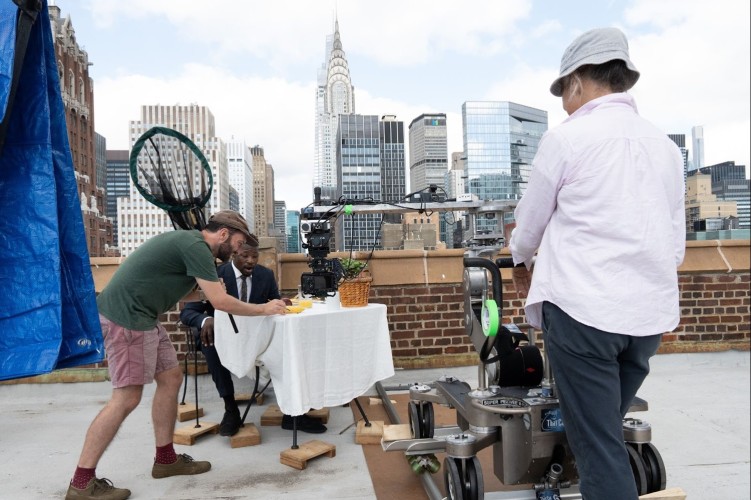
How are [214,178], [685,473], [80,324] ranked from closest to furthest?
[80,324] → [685,473] → [214,178]

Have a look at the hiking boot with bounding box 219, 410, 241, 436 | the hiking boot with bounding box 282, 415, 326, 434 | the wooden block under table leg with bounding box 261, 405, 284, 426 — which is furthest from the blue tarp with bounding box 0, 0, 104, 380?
the wooden block under table leg with bounding box 261, 405, 284, 426

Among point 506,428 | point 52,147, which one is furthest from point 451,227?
point 52,147

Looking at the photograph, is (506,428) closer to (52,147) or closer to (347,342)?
(347,342)

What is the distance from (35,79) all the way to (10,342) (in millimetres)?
752

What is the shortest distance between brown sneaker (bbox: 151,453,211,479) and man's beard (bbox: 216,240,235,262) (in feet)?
3.74

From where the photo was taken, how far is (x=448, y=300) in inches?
188

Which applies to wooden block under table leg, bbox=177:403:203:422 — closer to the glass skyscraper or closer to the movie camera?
the movie camera

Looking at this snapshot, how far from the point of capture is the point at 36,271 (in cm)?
147

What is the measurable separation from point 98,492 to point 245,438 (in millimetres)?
911

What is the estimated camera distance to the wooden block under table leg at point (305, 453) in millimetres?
2879

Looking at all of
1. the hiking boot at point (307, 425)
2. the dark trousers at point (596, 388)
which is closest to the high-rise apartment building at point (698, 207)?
the dark trousers at point (596, 388)

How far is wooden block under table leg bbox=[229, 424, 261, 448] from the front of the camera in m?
3.23

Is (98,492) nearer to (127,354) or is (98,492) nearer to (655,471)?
(127,354)

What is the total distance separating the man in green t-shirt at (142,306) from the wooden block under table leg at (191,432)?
20.1 inches
